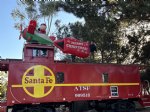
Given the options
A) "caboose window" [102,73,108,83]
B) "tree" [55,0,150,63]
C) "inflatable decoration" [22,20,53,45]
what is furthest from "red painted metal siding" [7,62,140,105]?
"tree" [55,0,150,63]

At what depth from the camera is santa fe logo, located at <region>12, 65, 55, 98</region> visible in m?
14.0

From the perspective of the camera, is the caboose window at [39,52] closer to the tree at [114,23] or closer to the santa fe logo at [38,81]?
the santa fe logo at [38,81]

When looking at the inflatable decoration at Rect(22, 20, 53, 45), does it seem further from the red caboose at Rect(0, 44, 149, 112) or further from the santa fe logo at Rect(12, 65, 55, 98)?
the santa fe logo at Rect(12, 65, 55, 98)

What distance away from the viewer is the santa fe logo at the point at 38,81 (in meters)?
14.0

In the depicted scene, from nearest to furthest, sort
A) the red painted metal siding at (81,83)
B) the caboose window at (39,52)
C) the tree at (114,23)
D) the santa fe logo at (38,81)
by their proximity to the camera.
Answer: the red painted metal siding at (81,83) < the santa fe logo at (38,81) < the caboose window at (39,52) < the tree at (114,23)

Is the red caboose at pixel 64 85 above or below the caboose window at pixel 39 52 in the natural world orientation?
below

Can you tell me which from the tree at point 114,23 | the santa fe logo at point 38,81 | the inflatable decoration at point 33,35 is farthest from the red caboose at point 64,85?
the tree at point 114,23

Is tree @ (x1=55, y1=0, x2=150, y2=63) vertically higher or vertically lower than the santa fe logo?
higher

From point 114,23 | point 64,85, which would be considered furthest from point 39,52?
point 114,23

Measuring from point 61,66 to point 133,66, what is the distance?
4559 mm

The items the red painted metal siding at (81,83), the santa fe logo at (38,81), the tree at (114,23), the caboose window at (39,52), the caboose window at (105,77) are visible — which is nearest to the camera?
the red painted metal siding at (81,83)

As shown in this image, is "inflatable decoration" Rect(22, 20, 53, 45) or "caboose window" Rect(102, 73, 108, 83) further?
"caboose window" Rect(102, 73, 108, 83)

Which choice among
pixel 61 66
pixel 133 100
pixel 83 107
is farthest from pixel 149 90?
pixel 61 66

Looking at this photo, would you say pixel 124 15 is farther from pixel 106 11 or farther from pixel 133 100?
pixel 133 100
